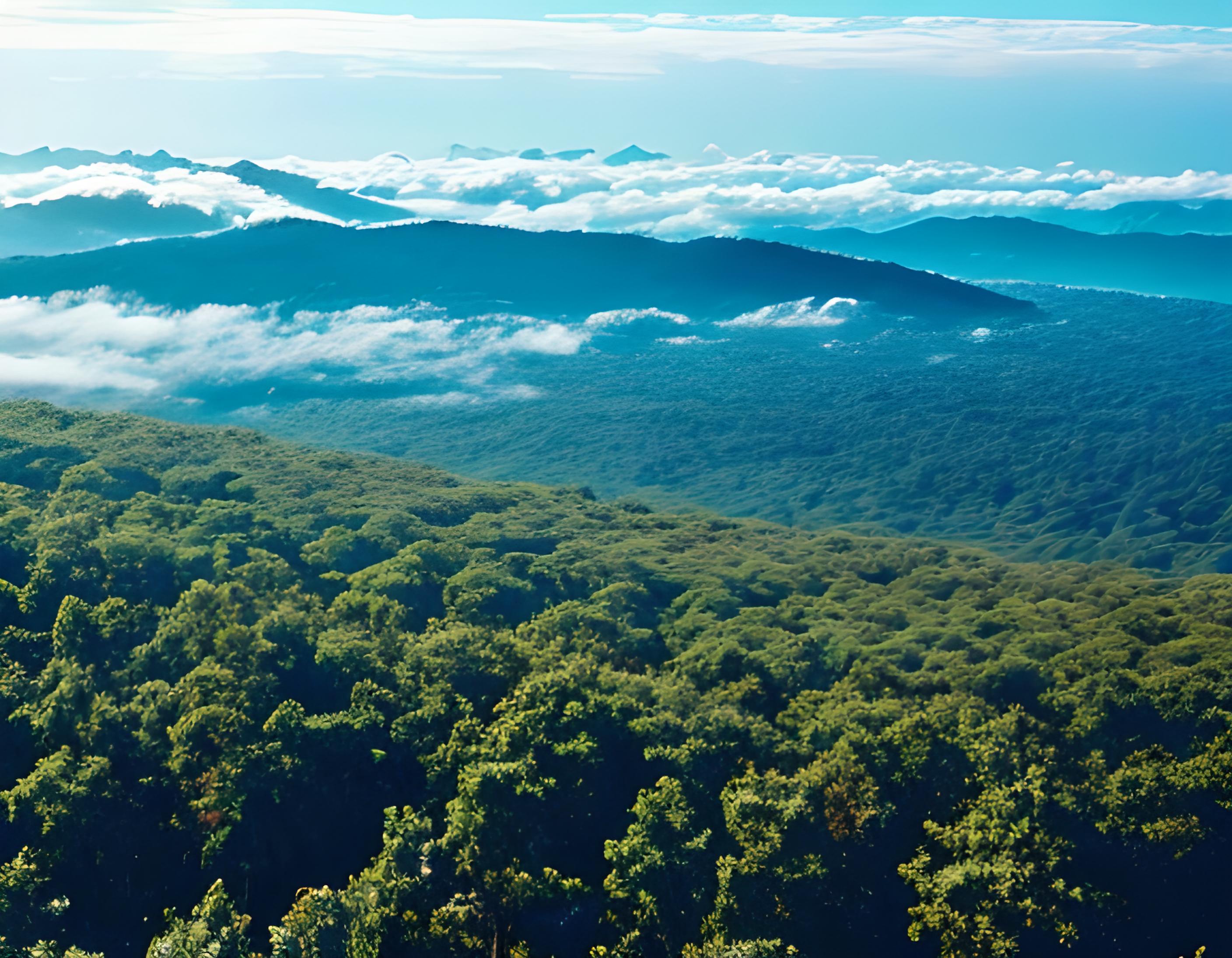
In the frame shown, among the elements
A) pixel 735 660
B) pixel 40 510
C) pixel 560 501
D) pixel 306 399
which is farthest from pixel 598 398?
pixel 735 660

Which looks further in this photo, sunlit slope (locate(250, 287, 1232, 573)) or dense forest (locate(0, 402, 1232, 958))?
sunlit slope (locate(250, 287, 1232, 573))

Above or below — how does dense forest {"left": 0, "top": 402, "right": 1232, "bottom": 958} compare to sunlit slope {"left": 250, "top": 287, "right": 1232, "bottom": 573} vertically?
above

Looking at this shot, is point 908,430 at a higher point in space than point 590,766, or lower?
lower

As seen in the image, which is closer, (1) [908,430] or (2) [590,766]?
(2) [590,766]

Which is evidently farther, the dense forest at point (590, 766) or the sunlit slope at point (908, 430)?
the sunlit slope at point (908, 430)

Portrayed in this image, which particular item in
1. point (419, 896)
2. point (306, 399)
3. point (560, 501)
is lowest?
point (306, 399)

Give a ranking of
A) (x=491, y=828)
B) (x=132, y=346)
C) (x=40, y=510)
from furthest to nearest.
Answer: (x=132, y=346) → (x=40, y=510) → (x=491, y=828)

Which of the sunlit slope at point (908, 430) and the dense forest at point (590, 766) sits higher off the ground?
the dense forest at point (590, 766)

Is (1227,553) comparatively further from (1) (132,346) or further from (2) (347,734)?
(1) (132,346)
